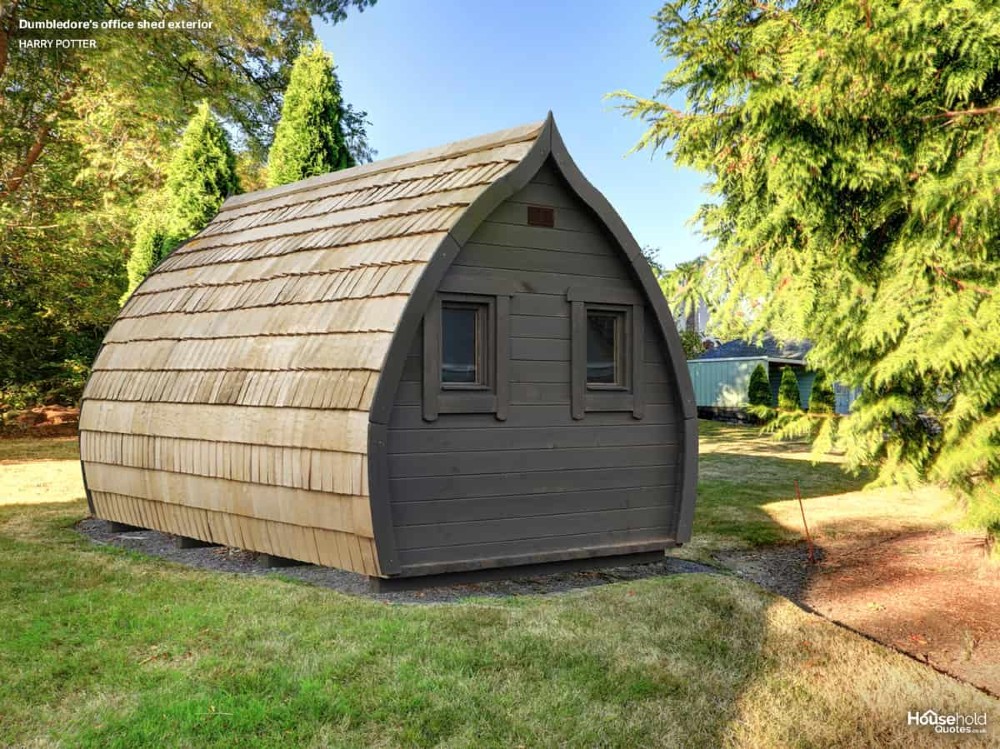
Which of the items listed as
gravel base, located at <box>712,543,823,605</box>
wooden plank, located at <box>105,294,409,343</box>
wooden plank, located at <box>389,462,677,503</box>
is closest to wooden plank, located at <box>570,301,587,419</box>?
wooden plank, located at <box>389,462,677,503</box>

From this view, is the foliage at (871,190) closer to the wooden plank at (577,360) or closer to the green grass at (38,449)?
the wooden plank at (577,360)

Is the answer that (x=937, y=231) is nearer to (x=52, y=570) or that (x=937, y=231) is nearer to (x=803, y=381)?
(x=52, y=570)

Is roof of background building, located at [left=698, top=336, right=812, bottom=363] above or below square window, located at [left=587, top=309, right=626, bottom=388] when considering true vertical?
above

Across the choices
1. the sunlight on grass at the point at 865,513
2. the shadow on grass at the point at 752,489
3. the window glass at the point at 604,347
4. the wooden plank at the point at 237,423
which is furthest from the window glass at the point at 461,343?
the sunlight on grass at the point at 865,513

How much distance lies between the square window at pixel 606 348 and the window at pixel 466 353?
0.95 meters

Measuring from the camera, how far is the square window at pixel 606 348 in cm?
799

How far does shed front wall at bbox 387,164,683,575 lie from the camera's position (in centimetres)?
704

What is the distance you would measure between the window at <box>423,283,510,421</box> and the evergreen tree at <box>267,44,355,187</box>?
649cm

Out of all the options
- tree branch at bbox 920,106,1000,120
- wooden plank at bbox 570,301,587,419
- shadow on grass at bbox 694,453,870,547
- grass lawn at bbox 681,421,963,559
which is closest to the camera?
tree branch at bbox 920,106,1000,120

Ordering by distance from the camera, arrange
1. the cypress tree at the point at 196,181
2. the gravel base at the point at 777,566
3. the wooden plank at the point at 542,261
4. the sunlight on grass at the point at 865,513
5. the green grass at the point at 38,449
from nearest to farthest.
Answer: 1. the wooden plank at the point at 542,261
2. the gravel base at the point at 777,566
3. the sunlight on grass at the point at 865,513
4. the cypress tree at the point at 196,181
5. the green grass at the point at 38,449

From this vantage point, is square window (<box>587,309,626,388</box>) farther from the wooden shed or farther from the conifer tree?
the conifer tree

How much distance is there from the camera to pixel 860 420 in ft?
25.6

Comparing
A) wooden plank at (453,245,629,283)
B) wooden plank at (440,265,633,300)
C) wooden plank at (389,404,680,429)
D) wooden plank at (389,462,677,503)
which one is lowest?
wooden plank at (389,462,677,503)

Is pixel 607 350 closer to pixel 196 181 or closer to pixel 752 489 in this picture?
pixel 752 489
